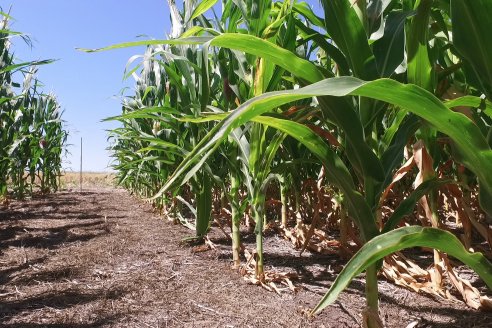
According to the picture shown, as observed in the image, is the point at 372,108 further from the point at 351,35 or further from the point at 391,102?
the point at 391,102

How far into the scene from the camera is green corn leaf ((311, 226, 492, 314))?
424 mm

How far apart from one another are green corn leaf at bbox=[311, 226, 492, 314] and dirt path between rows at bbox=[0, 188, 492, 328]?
1.41 feet

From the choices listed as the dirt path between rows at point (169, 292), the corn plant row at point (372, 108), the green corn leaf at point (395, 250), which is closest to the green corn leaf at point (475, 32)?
the corn plant row at point (372, 108)

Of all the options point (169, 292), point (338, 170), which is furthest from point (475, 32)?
point (169, 292)

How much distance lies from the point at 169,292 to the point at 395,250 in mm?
1008

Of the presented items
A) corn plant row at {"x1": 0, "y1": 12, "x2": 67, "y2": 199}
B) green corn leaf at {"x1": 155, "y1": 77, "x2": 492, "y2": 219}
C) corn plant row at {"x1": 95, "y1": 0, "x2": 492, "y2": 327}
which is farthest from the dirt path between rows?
corn plant row at {"x1": 0, "y1": 12, "x2": 67, "y2": 199}

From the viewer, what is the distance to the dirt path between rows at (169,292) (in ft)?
3.46

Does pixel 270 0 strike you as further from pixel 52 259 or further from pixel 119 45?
pixel 52 259

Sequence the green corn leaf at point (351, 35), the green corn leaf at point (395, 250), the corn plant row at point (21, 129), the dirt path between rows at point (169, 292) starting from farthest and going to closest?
the corn plant row at point (21, 129), the dirt path between rows at point (169, 292), the green corn leaf at point (351, 35), the green corn leaf at point (395, 250)

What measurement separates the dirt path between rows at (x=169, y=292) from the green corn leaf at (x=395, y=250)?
0.43 meters

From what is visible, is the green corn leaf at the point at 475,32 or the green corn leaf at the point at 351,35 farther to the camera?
the green corn leaf at the point at 351,35

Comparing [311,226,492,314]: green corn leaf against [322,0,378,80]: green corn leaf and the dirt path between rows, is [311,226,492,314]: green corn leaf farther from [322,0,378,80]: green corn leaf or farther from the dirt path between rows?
the dirt path between rows

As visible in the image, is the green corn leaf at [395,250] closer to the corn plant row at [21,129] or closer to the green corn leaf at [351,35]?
the green corn leaf at [351,35]

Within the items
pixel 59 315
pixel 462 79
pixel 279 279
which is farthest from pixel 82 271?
pixel 462 79
